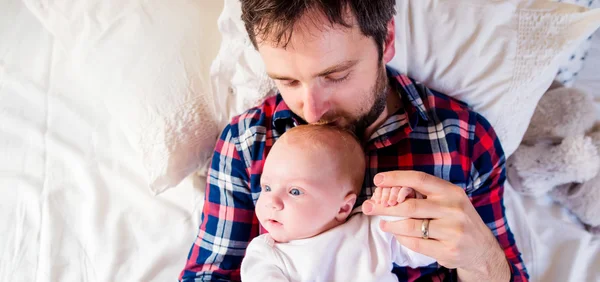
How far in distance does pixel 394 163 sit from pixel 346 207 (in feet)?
0.71

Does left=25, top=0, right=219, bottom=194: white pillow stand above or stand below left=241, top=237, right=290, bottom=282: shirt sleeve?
above

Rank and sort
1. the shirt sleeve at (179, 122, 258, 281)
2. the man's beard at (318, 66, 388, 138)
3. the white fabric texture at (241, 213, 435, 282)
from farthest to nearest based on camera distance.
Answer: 1. the shirt sleeve at (179, 122, 258, 281)
2. the man's beard at (318, 66, 388, 138)
3. the white fabric texture at (241, 213, 435, 282)

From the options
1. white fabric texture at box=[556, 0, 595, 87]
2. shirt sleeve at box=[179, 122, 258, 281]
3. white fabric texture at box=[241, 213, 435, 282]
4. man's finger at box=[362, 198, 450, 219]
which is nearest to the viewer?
man's finger at box=[362, 198, 450, 219]

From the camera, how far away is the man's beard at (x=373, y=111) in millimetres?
1117

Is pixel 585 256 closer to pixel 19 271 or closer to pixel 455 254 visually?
pixel 455 254

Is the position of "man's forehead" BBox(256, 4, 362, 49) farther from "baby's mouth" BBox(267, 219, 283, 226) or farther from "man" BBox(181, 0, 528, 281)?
"baby's mouth" BBox(267, 219, 283, 226)

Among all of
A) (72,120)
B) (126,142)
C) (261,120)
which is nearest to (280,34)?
(261,120)

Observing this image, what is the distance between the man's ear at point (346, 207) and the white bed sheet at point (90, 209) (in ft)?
1.73

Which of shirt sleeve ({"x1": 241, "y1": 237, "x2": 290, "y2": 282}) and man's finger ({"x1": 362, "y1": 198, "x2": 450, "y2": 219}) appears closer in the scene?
man's finger ({"x1": 362, "y1": 198, "x2": 450, "y2": 219})

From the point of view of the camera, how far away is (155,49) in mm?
1351

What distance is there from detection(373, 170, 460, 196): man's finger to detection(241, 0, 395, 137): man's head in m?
0.23

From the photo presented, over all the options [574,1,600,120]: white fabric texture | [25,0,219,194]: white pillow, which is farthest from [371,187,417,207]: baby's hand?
[574,1,600,120]: white fabric texture

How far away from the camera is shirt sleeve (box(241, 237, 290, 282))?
1.01m

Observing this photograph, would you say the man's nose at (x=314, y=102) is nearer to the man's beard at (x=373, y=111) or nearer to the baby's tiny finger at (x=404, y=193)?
the man's beard at (x=373, y=111)
